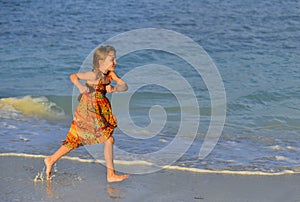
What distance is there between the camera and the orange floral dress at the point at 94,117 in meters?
4.60

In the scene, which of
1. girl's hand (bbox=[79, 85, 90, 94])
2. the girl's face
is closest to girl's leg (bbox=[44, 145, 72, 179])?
girl's hand (bbox=[79, 85, 90, 94])

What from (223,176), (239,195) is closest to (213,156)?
(223,176)

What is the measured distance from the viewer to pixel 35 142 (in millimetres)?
5953

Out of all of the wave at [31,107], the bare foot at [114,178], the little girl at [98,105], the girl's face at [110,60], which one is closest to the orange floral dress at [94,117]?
the little girl at [98,105]

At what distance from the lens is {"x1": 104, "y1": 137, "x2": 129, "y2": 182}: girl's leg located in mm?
4668

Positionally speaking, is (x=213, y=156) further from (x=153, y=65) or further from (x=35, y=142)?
(x=153, y=65)

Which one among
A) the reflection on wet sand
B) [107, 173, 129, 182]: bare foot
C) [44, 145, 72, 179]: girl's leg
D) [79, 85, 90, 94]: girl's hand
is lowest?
the reflection on wet sand

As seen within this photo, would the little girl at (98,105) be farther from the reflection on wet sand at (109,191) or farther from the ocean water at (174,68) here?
the ocean water at (174,68)

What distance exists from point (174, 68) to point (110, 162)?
5.49 metres

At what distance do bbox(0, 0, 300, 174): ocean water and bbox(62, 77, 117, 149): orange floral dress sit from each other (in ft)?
2.86

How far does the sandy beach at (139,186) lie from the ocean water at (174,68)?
303 mm

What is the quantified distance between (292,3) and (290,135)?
10.1m

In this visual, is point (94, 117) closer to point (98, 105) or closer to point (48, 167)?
point (98, 105)

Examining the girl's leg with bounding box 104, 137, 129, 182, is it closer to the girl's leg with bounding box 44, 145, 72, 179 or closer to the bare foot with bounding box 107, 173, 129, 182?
the bare foot with bounding box 107, 173, 129, 182
